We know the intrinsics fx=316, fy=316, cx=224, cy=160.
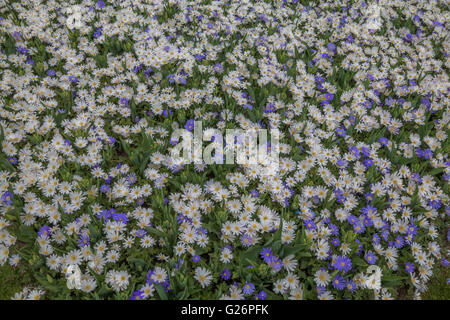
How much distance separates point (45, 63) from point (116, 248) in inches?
136

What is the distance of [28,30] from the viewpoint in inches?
219

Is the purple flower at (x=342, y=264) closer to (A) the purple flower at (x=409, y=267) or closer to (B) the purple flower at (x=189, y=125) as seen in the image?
(A) the purple flower at (x=409, y=267)

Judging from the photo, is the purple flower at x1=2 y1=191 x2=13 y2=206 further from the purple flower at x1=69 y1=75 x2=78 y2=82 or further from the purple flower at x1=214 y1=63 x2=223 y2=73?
the purple flower at x1=214 y1=63 x2=223 y2=73

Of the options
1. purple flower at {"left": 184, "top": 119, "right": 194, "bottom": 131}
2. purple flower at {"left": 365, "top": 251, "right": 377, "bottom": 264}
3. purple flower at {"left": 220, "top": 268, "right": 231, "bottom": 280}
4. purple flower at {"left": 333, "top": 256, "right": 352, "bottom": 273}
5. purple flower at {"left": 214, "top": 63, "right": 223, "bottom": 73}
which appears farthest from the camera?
purple flower at {"left": 214, "top": 63, "right": 223, "bottom": 73}

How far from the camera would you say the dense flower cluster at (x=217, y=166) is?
3378mm

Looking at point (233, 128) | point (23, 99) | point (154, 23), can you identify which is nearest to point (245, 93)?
point (233, 128)

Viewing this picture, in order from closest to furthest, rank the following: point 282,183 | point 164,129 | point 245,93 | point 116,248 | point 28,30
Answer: point 116,248 → point 282,183 → point 164,129 → point 245,93 → point 28,30

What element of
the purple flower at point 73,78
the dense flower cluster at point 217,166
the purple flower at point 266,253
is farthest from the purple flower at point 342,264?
the purple flower at point 73,78

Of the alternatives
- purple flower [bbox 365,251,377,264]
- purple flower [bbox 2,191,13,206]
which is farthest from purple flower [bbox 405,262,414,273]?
purple flower [bbox 2,191,13,206]

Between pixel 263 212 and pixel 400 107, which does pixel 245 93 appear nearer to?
pixel 263 212

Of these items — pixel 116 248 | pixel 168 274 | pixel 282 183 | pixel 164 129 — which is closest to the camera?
pixel 168 274

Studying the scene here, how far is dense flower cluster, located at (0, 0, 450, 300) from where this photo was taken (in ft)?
11.1

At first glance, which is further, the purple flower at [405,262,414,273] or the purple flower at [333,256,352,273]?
the purple flower at [405,262,414,273]

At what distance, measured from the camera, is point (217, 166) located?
165 inches
